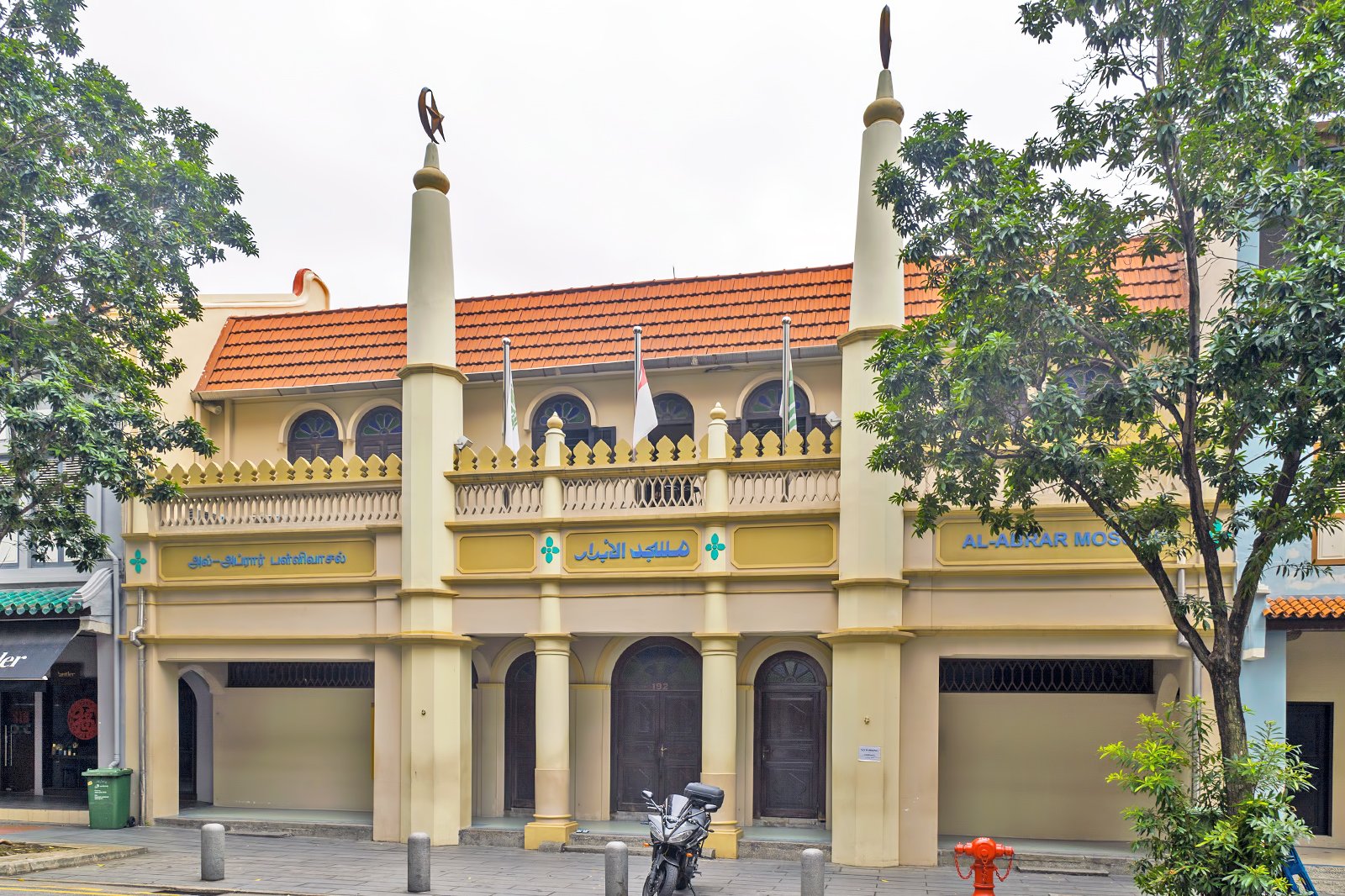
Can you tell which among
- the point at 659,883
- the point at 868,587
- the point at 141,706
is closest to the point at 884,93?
the point at 868,587

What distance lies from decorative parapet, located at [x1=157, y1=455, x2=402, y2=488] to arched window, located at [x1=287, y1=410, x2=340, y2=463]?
1.64 metres

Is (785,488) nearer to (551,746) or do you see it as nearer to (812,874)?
(551,746)

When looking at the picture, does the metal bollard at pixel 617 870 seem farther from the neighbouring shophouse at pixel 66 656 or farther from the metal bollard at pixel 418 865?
the neighbouring shophouse at pixel 66 656

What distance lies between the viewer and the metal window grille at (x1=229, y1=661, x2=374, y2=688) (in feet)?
64.7

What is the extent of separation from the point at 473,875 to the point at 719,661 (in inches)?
175

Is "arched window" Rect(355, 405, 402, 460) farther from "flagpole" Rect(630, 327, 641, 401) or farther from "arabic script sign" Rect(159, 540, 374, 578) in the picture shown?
"flagpole" Rect(630, 327, 641, 401)

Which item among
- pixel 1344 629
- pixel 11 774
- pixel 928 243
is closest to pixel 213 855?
pixel 11 774

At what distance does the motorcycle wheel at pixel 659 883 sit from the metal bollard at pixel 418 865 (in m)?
2.79

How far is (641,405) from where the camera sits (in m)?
17.2

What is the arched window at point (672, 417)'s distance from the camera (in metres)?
18.9

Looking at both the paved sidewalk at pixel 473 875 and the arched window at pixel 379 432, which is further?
the arched window at pixel 379 432

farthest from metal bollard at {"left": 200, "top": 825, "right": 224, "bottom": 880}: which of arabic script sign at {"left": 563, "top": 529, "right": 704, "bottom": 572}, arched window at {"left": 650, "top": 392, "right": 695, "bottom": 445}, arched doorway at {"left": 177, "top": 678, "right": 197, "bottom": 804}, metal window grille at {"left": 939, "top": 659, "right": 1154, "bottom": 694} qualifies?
metal window grille at {"left": 939, "top": 659, "right": 1154, "bottom": 694}

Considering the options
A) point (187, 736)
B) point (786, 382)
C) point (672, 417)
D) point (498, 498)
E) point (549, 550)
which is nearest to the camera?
point (786, 382)

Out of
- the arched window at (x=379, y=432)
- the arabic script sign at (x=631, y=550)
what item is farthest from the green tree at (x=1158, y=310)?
the arched window at (x=379, y=432)
